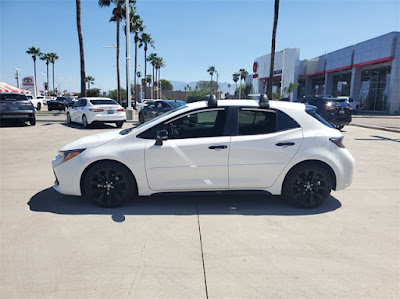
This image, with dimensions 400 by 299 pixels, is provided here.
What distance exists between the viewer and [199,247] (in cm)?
332

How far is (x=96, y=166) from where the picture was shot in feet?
13.9

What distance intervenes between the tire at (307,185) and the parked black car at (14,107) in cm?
1456

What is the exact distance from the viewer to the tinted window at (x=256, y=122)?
4378mm

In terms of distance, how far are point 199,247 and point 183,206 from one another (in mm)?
1247

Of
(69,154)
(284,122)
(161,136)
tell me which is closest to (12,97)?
(69,154)

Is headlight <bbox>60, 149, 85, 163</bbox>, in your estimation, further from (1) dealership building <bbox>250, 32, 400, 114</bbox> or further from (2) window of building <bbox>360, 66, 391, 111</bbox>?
(2) window of building <bbox>360, 66, 391, 111</bbox>

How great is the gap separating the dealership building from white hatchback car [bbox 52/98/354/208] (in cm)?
3599

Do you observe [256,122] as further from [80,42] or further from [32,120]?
[80,42]

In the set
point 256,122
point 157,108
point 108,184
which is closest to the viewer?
point 108,184

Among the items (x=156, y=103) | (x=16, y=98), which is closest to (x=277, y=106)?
(x=156, y=103)

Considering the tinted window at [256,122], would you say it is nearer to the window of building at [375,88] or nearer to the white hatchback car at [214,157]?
the white hatchback car at [214,157]

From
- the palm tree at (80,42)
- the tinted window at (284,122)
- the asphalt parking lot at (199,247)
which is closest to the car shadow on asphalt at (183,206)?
the asphalt parking lot at (199,247)

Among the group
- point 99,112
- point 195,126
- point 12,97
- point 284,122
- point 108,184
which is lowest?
point 108,184

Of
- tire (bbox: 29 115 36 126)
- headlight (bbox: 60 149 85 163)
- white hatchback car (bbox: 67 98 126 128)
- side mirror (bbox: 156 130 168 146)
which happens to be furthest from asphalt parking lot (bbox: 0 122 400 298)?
tire (bbox: 29 115 36 126)
